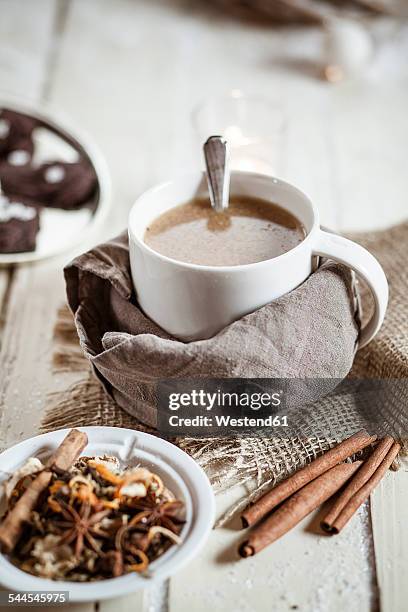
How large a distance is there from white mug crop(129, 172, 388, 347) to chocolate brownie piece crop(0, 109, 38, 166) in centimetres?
50

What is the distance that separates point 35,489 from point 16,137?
78 cm

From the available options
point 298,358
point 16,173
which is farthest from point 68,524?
point 16,173

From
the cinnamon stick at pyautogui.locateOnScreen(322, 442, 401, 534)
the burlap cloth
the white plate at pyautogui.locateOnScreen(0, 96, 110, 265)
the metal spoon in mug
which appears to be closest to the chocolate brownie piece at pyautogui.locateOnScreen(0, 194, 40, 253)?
the white plate at pyautogui.locateOnScreen(0, 96, 110, 265)

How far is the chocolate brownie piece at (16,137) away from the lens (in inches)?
51.9

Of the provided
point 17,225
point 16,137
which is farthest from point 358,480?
point 16,137

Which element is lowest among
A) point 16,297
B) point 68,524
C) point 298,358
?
point 16,297

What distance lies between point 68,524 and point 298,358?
0.28 m

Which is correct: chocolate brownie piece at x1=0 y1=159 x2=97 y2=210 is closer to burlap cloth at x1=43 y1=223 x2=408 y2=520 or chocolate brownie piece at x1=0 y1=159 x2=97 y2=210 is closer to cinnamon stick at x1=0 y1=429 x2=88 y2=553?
burlap cloth at x1=43 y1=223 x2=408 y2=520

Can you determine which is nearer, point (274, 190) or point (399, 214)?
point (274, 190)

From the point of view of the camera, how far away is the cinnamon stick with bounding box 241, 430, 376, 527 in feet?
2.49

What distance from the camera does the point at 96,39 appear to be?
1791mm

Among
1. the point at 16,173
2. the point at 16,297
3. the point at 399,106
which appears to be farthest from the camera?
the point at 399,106

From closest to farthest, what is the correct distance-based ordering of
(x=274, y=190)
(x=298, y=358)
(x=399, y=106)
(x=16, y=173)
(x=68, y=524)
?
(x=68, y=524) < (x=298, y=358) < (x=274, y=190) < (x=16, y=173) < (x=399, y=106)

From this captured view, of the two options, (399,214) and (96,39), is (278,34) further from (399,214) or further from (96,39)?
(399,214)
